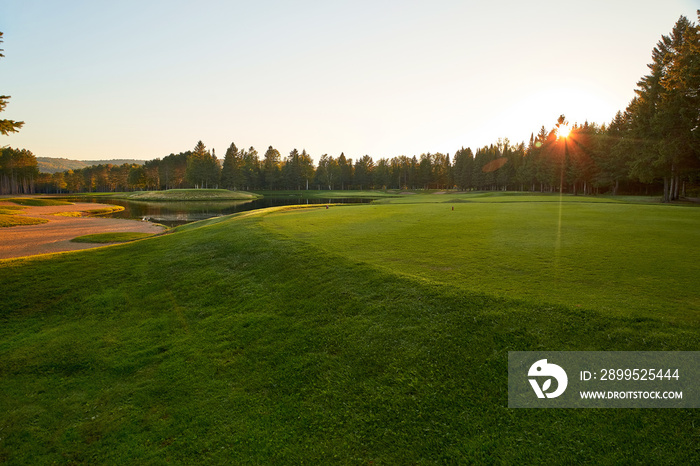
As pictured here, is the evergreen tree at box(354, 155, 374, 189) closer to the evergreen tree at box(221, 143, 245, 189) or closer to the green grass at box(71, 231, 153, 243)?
the evergreen tree at box(221, 143, 245, 189)

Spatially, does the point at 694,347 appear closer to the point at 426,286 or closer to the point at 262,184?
the point at 426,286

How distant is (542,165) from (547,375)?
305 feet

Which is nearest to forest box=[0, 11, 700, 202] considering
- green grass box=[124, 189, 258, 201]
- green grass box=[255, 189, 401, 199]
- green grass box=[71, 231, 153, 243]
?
green grass box=[255, 189, 401, 199]

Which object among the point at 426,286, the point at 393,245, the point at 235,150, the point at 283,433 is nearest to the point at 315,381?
the point at 283,433

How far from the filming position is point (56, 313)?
1046cm

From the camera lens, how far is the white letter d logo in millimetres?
5086

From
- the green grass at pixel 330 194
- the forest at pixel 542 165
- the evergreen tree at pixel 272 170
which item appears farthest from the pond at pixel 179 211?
the evergreen tree at pixel 272 170

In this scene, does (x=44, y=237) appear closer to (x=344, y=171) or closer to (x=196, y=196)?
(x=196, y=196)

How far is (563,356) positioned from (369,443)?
350 centimetres

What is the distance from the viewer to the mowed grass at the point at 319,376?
4.51 meters

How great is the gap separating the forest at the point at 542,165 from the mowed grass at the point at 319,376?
125 ft

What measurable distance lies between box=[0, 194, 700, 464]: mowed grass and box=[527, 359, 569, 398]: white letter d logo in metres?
0.37

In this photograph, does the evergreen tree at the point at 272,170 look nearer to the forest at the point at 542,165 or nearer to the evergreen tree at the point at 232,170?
the forest at the point at 542,165

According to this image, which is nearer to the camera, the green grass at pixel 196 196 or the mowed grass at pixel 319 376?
the mowed grass at pixel 319 376
